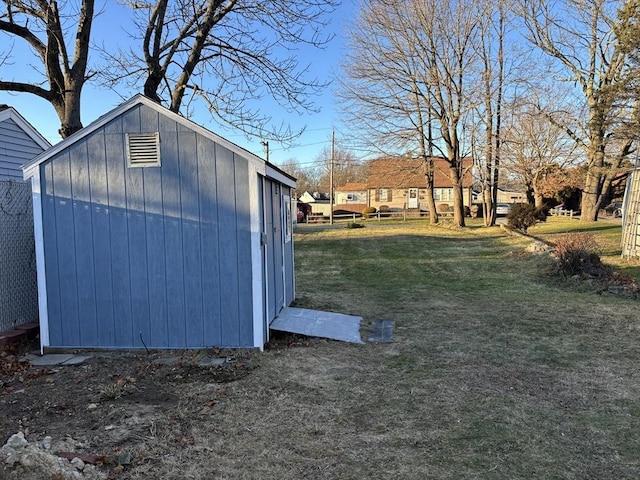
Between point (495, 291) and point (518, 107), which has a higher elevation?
point (518, 107)

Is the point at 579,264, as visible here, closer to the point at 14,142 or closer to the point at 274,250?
the point at 274,250

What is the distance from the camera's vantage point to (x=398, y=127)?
84.0 feet

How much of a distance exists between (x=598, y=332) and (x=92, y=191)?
7.00 m

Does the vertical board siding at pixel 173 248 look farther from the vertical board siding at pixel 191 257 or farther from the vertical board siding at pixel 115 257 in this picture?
the vertical board siding at pixel 115 257

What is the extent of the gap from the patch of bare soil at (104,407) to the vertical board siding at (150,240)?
35 centimetres

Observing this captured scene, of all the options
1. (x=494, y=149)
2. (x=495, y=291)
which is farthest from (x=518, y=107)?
(x=495, y=291)

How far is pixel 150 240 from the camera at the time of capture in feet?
18.4

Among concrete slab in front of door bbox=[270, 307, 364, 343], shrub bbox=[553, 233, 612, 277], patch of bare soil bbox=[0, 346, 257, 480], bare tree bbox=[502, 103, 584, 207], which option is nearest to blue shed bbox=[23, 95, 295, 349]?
patch of bare soil bbox=[0, 346, 257, 480]

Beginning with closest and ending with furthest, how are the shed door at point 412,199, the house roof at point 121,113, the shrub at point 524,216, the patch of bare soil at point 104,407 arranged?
the patch of bare soil at point 104,407 → the house roof at point 121,113 → the shrub at point 524,216 → the shed door at point 412,199

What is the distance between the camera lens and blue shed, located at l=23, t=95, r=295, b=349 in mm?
5480

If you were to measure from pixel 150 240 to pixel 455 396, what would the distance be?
3.93 meters

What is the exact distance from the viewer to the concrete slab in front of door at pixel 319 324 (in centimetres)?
620

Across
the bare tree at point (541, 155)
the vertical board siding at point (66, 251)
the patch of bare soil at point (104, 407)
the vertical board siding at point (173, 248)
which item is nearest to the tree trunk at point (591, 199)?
the bare tree at point (541, 155)

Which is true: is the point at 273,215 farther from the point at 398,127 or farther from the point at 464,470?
the point at 398,127
